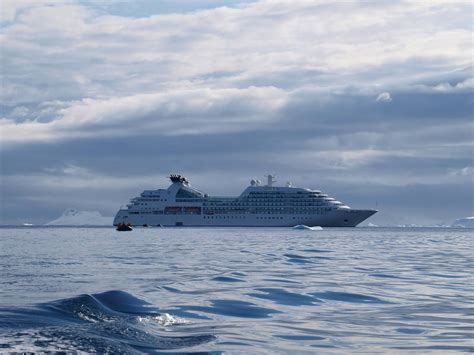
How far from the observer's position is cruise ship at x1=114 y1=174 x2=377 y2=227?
528 ft

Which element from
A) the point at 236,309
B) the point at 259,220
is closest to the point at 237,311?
the point at 236,309

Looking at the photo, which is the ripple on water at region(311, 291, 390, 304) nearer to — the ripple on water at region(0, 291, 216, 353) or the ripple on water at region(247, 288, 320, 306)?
the ripple on water at region(247, 288, 320, 306)

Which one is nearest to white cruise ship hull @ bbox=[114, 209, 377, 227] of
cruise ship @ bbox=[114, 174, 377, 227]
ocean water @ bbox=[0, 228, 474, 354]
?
cruise ship @ bbox=[114, 174, 377, 227]

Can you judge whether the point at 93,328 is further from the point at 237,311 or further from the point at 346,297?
the point at 346,297

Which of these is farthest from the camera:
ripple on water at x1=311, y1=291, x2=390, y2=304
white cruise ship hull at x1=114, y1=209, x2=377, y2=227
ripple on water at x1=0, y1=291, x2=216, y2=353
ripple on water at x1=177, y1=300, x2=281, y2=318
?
white cruise ship hull at x1=114, y1=209, x2=377, y2=227

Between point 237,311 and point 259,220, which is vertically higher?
point 259,220

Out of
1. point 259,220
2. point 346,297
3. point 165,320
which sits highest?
point 259,220

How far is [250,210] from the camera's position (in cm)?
16250

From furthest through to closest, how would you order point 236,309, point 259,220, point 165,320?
point 259,220, point 236,309, point 165,320

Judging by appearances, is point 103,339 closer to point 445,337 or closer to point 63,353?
point 63,353

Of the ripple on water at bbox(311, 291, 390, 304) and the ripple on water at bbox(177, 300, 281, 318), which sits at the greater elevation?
the ripple on water at bbox(311, 291, 390, 304)

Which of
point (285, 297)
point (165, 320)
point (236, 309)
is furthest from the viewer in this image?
point (285, 297)

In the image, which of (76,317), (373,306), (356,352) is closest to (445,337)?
(356,352)

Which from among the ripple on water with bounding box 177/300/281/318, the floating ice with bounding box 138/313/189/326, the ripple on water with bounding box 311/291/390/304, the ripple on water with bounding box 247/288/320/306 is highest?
the ripple on water with bounding box 311/291/390/304
